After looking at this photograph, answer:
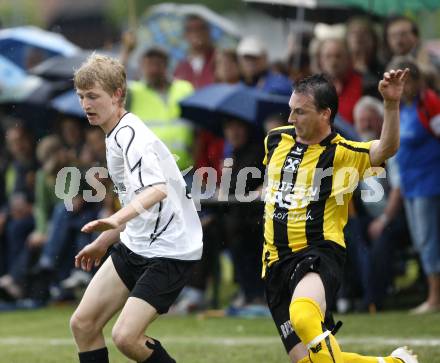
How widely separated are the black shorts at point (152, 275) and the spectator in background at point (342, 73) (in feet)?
13.9

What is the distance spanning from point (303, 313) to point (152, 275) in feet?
3.02

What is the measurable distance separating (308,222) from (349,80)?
4256 millimetres

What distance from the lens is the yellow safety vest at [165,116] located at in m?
10.3

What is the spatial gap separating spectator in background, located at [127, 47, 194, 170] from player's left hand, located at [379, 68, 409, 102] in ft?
15.8

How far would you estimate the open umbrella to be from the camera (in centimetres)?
1339

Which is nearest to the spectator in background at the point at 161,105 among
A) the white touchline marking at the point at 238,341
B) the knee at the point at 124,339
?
the white touchline marking at the point at 238,341

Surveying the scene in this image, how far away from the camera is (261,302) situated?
9.91m

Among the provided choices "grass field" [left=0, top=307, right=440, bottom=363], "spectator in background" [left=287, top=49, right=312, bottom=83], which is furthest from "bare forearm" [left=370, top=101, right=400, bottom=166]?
"spectator in background" [left=287, top=49, right=312, bottom=83]

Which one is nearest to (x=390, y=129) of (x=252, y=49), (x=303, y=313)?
(x=303, y=313)

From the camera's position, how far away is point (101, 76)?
5980 mm

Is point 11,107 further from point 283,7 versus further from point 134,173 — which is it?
point 134,173

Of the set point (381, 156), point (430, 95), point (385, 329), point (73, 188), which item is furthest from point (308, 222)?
point (73, 188)

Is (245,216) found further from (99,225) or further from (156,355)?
(99,225)

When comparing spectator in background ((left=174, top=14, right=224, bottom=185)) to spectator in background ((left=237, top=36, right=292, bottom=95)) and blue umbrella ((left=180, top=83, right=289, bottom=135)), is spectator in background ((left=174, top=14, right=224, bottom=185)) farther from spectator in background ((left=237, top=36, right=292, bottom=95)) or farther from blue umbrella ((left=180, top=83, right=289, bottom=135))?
blue umbrella ((left=180, top=83, right=289, bottom=135))
